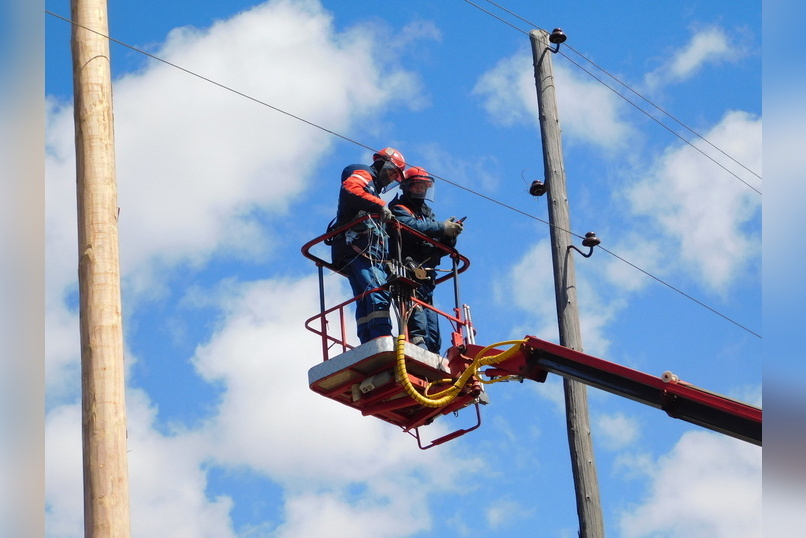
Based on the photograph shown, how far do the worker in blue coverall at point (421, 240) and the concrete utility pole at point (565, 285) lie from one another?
1.04 m

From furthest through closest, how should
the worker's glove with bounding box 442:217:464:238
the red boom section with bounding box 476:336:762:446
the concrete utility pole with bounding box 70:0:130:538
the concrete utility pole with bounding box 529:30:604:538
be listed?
1. the worker's glove with bounding box 442:217:464:238
2. the concrete utility pole with bounding box 529:30:604:538
3. the red boom section with bounding box 476:336:762:446
4. the concrete utility pole with bounding box 70:0:130:538

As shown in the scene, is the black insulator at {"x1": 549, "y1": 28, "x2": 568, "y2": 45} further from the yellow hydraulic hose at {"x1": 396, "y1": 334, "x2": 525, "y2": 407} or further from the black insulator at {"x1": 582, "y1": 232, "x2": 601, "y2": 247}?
the yellow hydraulic hose at {"x1": 396, "y1": 334, "x2": 525, "y2": 407}

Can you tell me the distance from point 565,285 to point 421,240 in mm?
1616

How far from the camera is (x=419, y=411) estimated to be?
1044 centimetres

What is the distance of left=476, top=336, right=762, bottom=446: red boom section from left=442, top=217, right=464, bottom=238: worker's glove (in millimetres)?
1967

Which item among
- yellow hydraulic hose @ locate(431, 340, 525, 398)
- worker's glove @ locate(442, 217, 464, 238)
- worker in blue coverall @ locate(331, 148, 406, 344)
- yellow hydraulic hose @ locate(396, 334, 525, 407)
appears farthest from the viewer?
worker's glove @ locate(442, 217, 464, 238)

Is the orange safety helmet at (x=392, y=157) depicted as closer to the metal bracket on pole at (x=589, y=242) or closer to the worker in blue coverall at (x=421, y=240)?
the worker in blue coverall at (x=421, y=240)

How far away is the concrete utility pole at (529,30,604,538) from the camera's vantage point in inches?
351

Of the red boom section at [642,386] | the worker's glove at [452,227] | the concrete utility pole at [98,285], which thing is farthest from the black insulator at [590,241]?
→ the concrete utility pole at [98,285]

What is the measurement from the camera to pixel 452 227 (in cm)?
1054

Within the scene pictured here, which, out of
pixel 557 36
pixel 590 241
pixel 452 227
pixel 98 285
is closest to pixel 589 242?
pixel 590 241

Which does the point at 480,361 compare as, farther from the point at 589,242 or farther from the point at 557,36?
the point at 557,36

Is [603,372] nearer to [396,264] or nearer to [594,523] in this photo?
[594,523]

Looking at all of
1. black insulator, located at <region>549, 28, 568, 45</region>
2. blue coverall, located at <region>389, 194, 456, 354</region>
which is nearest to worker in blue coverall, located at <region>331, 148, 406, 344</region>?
blue coverall, located at <region>389, 194, 456, 354</region>
